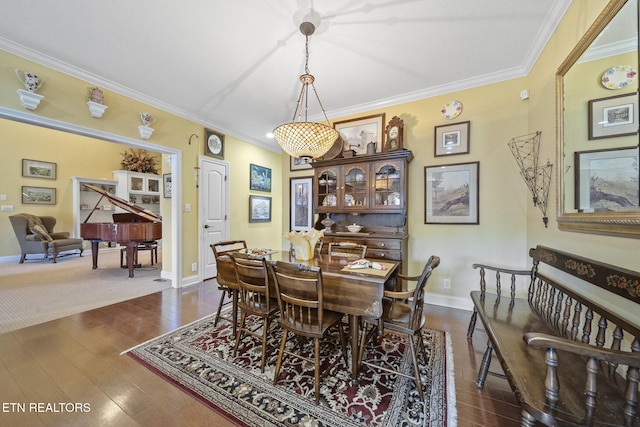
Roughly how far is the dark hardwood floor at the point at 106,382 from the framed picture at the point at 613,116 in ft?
5.67

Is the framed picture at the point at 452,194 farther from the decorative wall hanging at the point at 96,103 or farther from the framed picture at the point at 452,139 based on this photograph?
the decorative wall hanging at the point at 96,103

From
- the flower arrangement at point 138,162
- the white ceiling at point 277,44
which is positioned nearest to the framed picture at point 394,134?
the white ceiling at point 277,44

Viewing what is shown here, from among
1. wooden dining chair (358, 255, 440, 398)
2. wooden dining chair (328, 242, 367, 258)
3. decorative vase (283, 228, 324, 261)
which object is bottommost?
wooden dining chair (358, 255, 440, 398)

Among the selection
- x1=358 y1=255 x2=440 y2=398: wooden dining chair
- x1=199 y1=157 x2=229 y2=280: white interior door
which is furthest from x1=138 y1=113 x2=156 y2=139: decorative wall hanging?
x1=358 y1=255 x2=440 y2=398: wooden dining chair

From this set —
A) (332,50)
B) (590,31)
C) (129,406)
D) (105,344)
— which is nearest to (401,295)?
(129,406)

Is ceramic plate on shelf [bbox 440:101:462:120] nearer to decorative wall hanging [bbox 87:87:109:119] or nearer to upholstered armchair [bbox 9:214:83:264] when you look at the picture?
decorative wall hanging [bbox 87:87:109:119]

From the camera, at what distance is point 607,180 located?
136 cm

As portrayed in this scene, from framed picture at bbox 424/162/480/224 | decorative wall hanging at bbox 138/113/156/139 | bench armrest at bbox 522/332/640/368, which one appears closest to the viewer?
bench armrest at bbox 522/332/640/368

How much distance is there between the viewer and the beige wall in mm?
2203

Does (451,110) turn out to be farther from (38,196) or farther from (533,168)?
(38,196)

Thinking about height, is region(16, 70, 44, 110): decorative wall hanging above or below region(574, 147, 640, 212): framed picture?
above

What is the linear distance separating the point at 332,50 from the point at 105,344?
11.8 feet

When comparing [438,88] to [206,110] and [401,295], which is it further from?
[206,110]

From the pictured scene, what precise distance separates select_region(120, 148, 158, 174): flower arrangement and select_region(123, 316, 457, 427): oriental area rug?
22.9 feet
